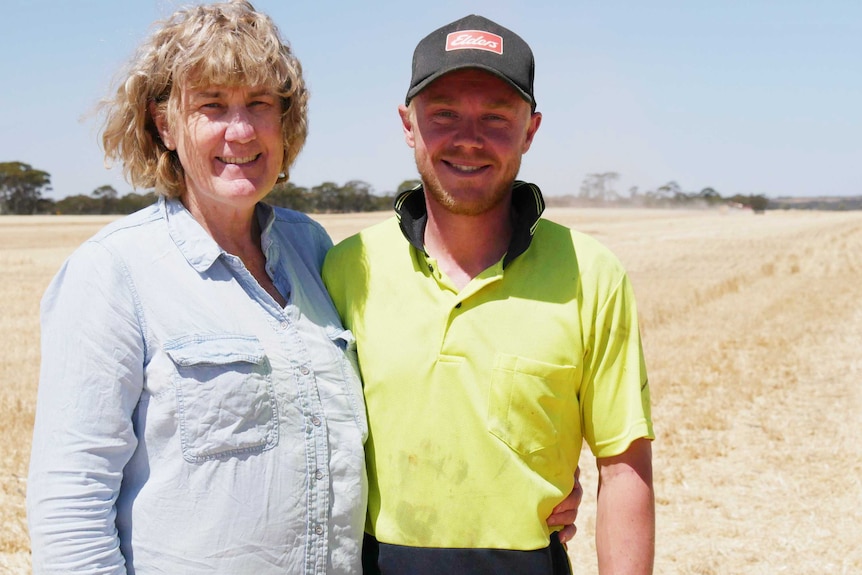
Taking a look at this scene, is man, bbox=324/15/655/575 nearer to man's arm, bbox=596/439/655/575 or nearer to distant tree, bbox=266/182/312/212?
man's arm, bbox=596/439/655/575

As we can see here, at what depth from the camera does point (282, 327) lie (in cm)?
230

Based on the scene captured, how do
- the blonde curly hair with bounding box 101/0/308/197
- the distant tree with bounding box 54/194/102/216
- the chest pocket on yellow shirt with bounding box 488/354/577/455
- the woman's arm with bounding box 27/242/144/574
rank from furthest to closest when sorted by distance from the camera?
the distant tree with bounding box 54/194/102/216
the chest pocket on yellow shirt with bounding box 488/354/577/455
the blonde curly hair with bounding box 101/0/308/197
the woman's arm with bounding box 27/242/144/574

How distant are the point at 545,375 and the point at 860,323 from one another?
11793mm

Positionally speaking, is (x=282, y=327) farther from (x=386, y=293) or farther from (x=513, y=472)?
(x=513, y=472)

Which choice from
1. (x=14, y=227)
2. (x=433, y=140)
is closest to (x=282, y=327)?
(x=433, y=140)

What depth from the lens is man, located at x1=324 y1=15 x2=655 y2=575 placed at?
2.33 metres

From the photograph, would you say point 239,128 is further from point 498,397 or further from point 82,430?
point 498,397

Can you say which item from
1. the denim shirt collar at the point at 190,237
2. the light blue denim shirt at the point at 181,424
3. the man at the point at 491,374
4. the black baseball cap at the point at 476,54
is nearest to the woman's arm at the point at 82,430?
the light blue denim shirt at the point at 181,424

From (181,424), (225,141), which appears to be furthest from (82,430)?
(225,141)

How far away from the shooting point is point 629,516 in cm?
235

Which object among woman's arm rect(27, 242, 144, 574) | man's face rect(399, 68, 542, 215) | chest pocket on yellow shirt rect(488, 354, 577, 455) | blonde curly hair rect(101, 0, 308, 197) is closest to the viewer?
woman's arm rect(27, 242, 144, 574)

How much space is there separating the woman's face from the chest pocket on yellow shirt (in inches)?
33.4

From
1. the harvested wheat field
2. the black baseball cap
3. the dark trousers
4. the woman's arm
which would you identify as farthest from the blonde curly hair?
the harvested wheat field

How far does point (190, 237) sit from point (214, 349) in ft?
1.13
